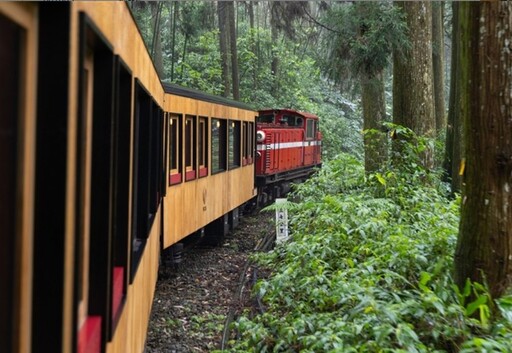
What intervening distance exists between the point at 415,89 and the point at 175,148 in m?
4.55

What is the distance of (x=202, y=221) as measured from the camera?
440 inches

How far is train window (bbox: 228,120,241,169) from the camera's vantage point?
1316cm

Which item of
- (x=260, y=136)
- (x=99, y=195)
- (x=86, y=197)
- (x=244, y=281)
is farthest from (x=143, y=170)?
(x=260, y=136)

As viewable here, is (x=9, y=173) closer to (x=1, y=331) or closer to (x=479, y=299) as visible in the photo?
(x=1, y=331)

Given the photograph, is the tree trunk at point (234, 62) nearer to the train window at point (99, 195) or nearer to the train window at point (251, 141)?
the train window at point (251, 141)

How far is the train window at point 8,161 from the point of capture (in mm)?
1548

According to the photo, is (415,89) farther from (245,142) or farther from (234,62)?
(234,62)

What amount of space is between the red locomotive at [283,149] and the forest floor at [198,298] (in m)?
4.24

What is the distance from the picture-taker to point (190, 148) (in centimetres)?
1007

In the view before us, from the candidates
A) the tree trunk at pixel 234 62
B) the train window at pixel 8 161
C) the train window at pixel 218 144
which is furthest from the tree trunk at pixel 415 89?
the tree trunk at pixel 234 62

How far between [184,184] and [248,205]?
28.7 ft

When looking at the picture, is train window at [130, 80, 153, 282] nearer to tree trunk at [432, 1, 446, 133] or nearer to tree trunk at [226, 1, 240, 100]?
Result: tree trunk at [432, 1, 446, 133]

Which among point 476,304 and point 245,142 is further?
point 245,142

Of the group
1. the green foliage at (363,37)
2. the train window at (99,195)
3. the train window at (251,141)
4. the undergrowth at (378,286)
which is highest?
the green foliage at (363,37)
